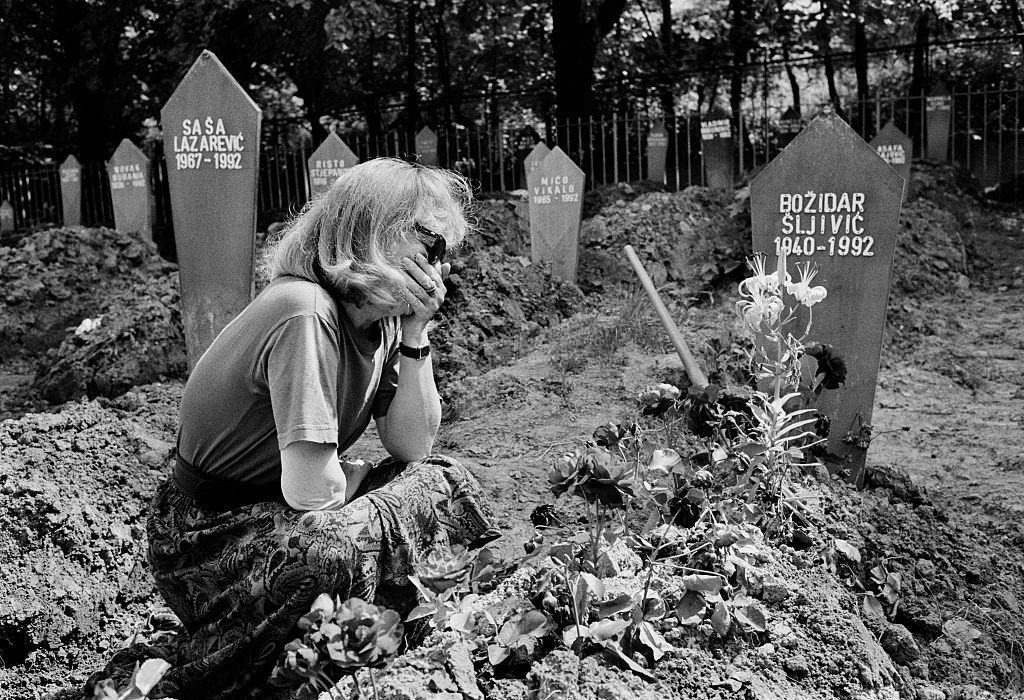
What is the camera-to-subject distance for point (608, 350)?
5684 millimetres

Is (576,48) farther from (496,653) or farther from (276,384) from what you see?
(496,653)

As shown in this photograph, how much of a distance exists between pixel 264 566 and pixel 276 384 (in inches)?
15.3

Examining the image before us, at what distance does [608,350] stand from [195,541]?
3.75 meters

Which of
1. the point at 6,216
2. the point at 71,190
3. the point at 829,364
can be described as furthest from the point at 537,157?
the point at 6,216

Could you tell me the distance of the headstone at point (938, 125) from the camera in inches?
501

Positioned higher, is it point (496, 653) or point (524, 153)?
point (524, 153)

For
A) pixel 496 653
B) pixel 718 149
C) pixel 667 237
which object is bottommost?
pixel 496 653

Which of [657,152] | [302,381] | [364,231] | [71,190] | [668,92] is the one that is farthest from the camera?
[668,92]

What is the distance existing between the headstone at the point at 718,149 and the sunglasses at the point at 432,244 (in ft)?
31.9

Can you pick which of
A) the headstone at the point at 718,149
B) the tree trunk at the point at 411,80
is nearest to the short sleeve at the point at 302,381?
the headstone at the point at 718,149

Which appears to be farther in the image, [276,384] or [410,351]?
[410,351]

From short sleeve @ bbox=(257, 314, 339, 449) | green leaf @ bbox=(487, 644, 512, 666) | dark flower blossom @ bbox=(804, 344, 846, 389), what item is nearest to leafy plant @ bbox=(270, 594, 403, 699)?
green leaf @ bbox=(487, 644, 512, 666)

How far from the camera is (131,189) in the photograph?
35.6ft

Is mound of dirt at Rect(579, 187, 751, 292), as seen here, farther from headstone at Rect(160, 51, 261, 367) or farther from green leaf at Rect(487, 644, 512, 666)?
green leaf at Rect(487, 644, 512, 666)
